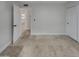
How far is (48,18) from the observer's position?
27.3 feet

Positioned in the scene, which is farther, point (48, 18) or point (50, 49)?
point (48, 18)

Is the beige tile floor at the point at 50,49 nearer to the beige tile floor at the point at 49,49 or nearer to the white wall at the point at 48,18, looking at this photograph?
the beige tile floor at the point at 49,49

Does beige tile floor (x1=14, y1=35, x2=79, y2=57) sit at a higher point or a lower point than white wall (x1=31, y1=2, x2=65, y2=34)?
lower

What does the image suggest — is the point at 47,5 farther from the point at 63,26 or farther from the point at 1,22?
the point at 1,22

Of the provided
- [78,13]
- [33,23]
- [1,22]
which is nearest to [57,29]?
[33,23]

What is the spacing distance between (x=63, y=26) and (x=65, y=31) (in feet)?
1.14

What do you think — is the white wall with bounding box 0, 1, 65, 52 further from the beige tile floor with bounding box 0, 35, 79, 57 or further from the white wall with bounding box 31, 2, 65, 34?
the beige tile floor with bounding box 0, 35, 79, 57

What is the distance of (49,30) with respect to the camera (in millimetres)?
8359

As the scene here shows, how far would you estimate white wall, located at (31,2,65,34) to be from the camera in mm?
8211

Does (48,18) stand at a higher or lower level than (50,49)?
higher

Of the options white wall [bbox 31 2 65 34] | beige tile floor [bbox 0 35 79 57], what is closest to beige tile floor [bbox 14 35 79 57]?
beige tile floor [bbox 0 35 79 57]

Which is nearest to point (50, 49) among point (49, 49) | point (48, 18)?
point (49, 49)

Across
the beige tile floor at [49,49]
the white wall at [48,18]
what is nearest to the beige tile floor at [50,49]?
the beige tile floor at [49,49]

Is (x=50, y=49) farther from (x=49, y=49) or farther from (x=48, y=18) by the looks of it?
(x=48, y=18)
